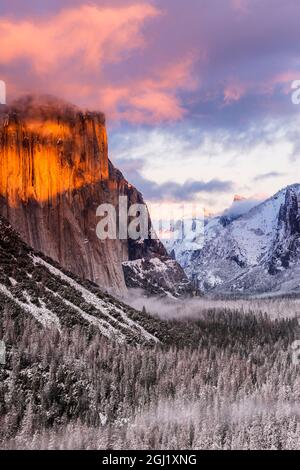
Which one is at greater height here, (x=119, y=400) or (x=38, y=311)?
(x=38, y=311)

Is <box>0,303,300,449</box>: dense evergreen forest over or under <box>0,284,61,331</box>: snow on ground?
under

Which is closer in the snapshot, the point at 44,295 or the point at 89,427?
the point at 89,427

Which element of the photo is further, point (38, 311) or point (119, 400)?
point (38, 311)

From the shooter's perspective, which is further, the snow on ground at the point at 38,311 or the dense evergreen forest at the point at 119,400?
the snow on ground at the point at 38,311

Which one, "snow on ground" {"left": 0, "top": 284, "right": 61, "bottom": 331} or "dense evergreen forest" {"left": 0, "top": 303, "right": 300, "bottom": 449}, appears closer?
"dense evergreen forest" {"left": 0, "top": 303, "right": 300, "bottom": 449}

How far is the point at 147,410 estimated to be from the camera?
157 metres

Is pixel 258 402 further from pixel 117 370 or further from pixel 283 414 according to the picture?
pixel 117 370

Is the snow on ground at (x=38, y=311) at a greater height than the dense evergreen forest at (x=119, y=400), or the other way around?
the snow on ground at (x=38, y=311)
